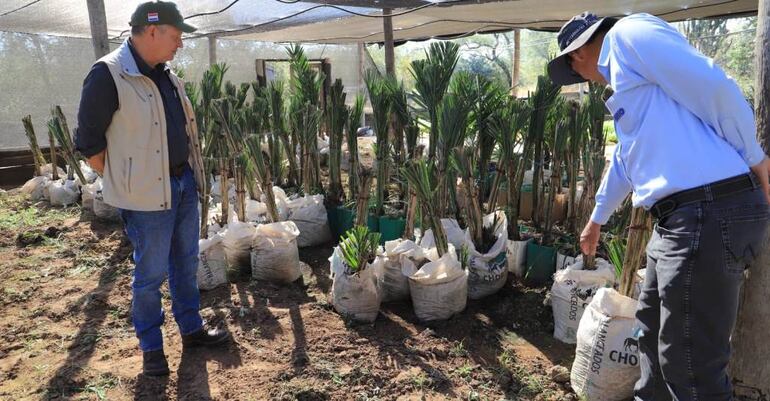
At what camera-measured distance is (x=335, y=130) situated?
12.7 ft

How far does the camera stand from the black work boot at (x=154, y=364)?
2.16m

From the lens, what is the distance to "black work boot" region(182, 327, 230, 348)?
2385 mm

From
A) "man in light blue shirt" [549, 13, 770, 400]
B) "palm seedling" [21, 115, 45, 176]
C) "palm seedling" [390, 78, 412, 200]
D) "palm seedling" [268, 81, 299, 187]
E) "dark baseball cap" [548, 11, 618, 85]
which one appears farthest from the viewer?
"palm seedling" [21, 115, 45, 176]

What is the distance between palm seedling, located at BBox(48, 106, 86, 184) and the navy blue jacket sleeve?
3.07 meters

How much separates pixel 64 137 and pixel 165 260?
334 cm

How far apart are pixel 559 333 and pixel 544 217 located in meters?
1.08

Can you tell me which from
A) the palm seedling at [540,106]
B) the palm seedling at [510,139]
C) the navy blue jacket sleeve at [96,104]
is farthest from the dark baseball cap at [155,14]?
the palm seedling at [540,106]

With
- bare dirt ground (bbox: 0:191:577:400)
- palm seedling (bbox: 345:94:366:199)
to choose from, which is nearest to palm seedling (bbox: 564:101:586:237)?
bare dirt ground (bbox: 0:191:577:400)

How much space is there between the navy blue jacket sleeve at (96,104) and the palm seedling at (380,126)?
1839 mm

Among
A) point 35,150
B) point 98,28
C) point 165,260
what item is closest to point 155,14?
point 165,260

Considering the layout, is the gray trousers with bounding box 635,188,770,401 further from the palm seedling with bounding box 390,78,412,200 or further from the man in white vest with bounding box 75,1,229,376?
the palm seedling with bounding box 390,78,412,200

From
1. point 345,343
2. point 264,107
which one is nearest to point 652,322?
point 345,343

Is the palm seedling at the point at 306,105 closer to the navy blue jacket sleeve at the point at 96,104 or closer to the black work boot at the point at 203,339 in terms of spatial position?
the black work boot at the point at 203,339

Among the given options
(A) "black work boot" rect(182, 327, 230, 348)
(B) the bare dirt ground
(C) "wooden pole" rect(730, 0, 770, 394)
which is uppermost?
(C) "wooden pole" rect(730, 0, 770, 394)
